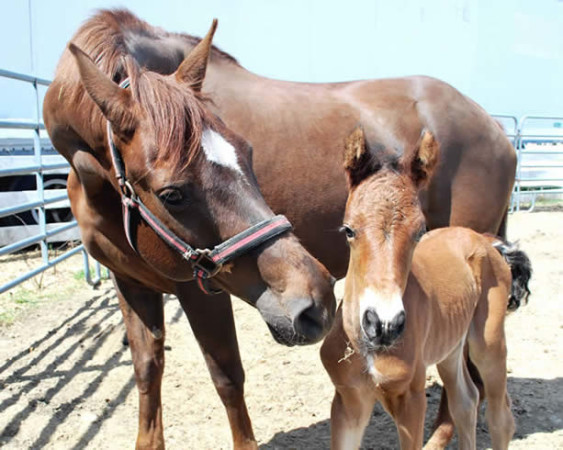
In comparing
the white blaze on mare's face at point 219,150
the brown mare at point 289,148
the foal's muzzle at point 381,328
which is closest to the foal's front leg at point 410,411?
the foal's muzzle at point 381,328

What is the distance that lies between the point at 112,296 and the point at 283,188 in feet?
10.6

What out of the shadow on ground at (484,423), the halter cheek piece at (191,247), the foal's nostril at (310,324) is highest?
the halter cheek piece at (191,247)

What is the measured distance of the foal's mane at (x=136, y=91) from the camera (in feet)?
5.24

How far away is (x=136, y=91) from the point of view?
168cm

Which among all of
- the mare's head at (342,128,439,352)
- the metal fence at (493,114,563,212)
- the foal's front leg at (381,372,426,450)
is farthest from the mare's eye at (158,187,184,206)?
the metal fence at (493,114,563,212)

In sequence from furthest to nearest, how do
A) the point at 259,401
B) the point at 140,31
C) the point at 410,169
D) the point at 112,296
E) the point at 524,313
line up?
the point at 112,296 → the point at 524,313 → the point at 259,401 → the point at 140,31 → the point at 410,169

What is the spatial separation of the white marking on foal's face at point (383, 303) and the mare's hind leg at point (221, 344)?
0.72 m

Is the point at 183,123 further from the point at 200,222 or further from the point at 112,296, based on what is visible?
the point at 112,296

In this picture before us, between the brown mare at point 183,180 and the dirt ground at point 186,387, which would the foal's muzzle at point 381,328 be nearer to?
the brown mare at point 183,180

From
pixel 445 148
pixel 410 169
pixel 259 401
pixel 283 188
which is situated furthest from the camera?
pixel 259 401

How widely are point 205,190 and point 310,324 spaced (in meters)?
0.50

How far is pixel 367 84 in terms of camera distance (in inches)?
124

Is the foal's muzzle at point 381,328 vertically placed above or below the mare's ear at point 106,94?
below

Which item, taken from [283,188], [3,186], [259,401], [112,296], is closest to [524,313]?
[259,401]
